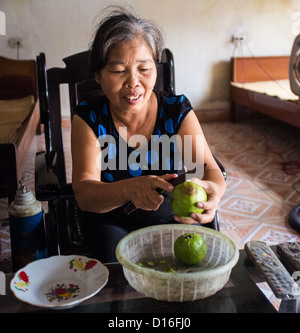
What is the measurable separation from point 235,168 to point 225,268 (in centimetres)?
244

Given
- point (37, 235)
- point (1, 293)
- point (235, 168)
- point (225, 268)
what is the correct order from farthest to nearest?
point (235, 168)
point (37, 235)
point (1, 293)
point (225, 268)

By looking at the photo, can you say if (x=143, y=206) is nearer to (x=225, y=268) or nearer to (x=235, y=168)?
(x=225, y=268)

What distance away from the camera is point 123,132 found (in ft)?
4.13

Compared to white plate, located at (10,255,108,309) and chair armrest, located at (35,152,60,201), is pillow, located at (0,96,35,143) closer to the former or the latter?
chair armrest, located at (35,152,60,201)

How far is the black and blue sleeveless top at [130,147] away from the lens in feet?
4.02

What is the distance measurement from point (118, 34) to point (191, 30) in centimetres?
356

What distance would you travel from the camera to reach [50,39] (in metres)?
4.21

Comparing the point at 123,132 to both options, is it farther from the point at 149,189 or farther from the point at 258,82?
the point at 258,82

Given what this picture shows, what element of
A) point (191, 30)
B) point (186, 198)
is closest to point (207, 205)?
point (186, 198)

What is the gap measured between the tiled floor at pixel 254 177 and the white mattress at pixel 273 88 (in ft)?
1.61

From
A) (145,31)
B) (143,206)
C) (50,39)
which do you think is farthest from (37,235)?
(50,39)

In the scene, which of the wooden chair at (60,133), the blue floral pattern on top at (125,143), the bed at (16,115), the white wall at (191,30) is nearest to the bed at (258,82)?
the white wall at (191,30)

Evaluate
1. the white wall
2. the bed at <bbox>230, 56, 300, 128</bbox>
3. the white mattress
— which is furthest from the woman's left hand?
the white wall

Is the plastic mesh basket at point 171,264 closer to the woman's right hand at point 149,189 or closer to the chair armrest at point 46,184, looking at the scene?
the woman's right hand at point 149,189
